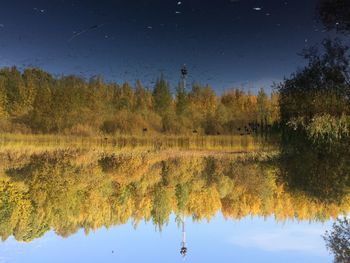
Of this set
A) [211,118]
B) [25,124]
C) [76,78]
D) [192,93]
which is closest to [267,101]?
[192,93]

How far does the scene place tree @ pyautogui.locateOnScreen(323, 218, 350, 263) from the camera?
6886 mm

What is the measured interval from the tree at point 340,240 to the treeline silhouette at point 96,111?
25.9 meters

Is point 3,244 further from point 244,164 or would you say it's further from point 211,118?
point 211,118

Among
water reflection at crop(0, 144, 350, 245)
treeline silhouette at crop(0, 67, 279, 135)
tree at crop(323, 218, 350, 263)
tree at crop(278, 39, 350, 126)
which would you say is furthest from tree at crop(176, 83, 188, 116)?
tree at crop(323, 218, 350, 263)

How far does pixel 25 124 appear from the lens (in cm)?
4081

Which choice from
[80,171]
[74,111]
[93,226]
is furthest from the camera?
[74,111]

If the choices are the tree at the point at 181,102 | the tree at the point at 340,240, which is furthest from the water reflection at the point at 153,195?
the tree at the point at 181,102

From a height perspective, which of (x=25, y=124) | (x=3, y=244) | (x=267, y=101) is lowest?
(x=3, y=244)

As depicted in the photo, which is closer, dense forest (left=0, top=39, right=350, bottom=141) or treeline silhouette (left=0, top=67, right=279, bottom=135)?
dense forest (left=0, top=39, right=350, bottom=141)

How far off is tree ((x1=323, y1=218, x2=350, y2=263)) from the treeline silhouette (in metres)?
25.9

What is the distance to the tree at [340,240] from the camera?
689 centimetres

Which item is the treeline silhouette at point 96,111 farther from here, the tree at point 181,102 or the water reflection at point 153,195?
the water reflection at point 153,195

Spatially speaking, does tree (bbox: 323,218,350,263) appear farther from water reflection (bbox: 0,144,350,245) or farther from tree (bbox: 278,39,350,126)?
tree (bbox: 278,39,350,126)

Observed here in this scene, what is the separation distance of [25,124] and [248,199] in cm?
3364
